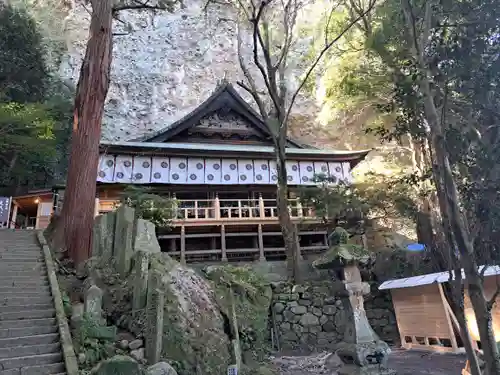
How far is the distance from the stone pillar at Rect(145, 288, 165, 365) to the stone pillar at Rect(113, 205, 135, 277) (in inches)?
60.7

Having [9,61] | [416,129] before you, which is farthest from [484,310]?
[9,61]

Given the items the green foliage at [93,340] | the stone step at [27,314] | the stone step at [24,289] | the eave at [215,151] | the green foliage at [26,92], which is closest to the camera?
the green foliage at [93,340]

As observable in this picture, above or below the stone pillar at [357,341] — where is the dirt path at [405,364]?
below

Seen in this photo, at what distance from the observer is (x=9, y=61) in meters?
20.1

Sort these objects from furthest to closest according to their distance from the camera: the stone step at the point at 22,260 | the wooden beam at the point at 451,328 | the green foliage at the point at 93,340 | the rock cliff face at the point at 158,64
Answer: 1. the rock cliff face at the point at 158,64
2. the wooden beam at the point at 451,328
3. the stone step at the point at 22,260
4. the green foliage at the point at 93,340

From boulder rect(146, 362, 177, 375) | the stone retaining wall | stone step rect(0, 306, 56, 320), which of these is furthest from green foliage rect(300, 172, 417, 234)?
stone step rect(0, 306, 56, 320)

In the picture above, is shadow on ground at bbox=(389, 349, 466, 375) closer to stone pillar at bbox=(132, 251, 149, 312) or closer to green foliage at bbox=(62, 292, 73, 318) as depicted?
stone pillar at bbox=(132, 251, 149, 312)

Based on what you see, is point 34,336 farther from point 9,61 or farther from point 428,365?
point 9,61

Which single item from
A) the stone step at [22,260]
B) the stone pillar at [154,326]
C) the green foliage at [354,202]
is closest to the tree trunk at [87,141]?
the stone step at [22,260]

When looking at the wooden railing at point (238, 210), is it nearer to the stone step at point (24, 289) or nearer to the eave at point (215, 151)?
the eave at point (215, 151)

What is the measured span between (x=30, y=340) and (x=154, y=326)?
1.84 metres

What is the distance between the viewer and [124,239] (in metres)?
7.42

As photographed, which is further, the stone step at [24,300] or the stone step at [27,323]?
the stone step at [24,300]

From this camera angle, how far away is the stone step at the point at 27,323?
230 inches
